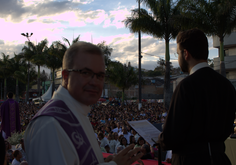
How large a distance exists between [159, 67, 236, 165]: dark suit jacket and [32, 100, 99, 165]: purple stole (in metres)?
0.79

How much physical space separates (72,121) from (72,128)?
53 mm

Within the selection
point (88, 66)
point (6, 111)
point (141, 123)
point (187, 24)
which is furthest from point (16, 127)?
point (187, 24)

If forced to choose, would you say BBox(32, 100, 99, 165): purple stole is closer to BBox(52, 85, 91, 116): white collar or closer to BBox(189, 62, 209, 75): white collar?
BBox(52, 85, 91, 116): white collar

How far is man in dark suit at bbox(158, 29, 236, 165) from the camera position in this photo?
1808 mm

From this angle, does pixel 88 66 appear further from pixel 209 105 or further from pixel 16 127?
pixel 16 127

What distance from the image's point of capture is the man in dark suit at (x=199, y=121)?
71.2 inches

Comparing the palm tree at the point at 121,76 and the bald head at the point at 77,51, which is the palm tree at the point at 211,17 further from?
the palm tree at the point at 121,76

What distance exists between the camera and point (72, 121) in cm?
133

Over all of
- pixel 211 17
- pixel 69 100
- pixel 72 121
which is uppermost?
pixel 211 17

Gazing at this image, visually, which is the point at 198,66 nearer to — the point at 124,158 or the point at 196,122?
the point at 196,122

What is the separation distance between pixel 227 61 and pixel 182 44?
83.2ft

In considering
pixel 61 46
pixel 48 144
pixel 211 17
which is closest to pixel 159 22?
pixel 211 17

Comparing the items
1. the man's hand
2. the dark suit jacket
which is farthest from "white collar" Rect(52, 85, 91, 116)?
the dark suit jacket

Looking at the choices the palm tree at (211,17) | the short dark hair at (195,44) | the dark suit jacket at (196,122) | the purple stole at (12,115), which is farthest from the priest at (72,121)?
the palm tree at (211,17)
